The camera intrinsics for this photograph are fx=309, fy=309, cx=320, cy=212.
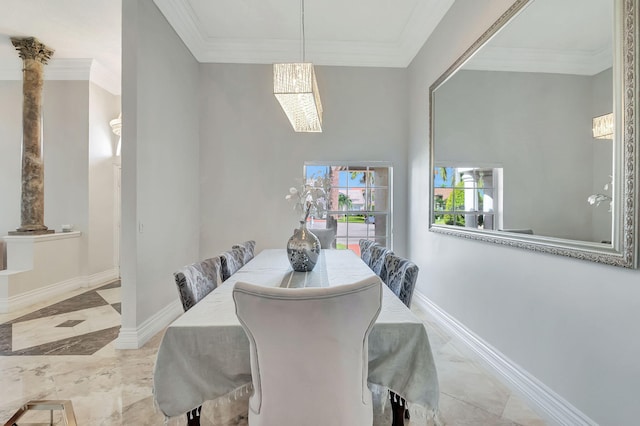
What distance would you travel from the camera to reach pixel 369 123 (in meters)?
4.27

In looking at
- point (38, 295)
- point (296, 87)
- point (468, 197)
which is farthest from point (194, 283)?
point (38, 295)

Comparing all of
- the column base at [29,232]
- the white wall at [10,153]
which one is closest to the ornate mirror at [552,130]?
the column base at [29,232]

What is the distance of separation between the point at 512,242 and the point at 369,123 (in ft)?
8.86

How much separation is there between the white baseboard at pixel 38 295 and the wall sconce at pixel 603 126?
218 inches

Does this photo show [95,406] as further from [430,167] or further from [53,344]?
[430,167]

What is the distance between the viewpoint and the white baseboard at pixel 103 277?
4730mm

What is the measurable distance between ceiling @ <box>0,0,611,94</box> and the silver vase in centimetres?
198

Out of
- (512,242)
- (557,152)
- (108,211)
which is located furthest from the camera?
(108,211)

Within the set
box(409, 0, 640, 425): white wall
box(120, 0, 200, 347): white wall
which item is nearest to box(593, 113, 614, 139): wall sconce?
box(409, 0, 640, 425): white wall

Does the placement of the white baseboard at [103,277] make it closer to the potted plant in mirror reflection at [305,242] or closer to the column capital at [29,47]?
the column capital at [29,47]

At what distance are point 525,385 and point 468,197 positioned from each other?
4.80 feet

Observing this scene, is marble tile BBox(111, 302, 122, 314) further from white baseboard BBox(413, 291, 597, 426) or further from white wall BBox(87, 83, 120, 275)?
white baseboard BBox(413, 291, 597, 426)

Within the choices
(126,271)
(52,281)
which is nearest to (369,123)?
(126,271)

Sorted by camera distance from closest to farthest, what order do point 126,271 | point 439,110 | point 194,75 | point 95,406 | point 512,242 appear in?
point 95,406
point 512,242
point 126,271
point 439,110
point 194,75
